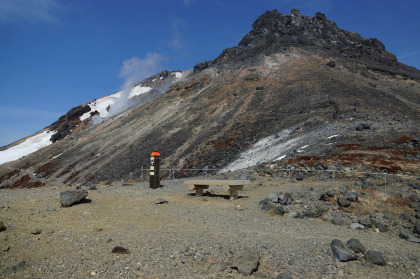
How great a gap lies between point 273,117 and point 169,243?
33.7 metres

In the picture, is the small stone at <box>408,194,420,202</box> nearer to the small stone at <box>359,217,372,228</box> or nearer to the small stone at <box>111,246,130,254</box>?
the small stone at <box>359,217,372,228</box>

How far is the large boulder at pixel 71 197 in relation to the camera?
11.4 meters

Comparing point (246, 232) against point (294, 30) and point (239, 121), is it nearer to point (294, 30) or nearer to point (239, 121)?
point (239, 121)

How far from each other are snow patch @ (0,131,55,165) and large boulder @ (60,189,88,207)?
88.6 meters

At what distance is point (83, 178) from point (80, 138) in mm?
32674

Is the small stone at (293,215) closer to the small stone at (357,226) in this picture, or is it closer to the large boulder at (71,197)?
the small stone at (357,226)

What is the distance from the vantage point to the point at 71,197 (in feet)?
38.0

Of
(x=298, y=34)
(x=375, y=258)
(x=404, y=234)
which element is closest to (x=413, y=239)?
(x=404, y=234)

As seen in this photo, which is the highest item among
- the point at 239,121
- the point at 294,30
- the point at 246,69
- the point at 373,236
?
the point at 294,30

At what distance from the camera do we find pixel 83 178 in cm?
3838

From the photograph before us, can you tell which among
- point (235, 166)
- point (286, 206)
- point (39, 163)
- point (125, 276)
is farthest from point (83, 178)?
point (125, 276)

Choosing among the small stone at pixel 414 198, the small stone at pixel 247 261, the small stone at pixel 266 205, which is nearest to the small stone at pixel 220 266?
the small stone at pixel 247 261

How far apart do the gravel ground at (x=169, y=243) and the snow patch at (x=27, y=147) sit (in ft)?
297

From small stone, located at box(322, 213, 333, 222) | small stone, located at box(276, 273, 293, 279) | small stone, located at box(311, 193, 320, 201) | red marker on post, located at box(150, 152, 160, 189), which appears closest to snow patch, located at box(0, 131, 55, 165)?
red marker on post, located at box(150, 152, 160, 189)
